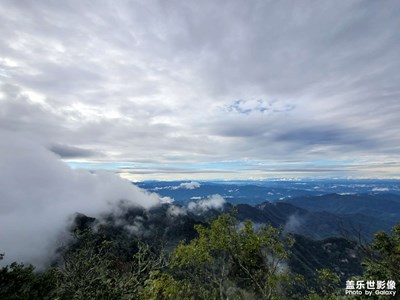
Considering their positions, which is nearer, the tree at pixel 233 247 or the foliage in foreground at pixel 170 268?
the foliage in foreground at pixel 170 268

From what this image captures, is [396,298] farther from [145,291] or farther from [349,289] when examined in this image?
[145,291]

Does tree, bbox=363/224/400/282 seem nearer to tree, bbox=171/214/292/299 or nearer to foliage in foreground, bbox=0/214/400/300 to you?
foliage in foreground, bbox=0/214/400/300

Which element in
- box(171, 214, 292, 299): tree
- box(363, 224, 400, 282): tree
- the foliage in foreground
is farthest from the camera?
box(171, 214, 292, 299): tree

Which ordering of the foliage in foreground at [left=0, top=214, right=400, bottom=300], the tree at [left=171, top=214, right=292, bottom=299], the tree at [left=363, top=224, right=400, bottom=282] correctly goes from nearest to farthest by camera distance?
1. the foliage in foreground at [left=0, top=214, right=400, bottom=300]
2. the tree at [left=363, top=224, right=400, bottom=282]
3. the tree at [left=171, top=214, right=292, bottom=299]

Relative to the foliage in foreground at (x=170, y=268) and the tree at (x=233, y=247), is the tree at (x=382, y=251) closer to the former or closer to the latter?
the foliage in foreground at (x=170, y=268)

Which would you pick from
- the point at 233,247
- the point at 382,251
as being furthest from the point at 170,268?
the point at 382,251

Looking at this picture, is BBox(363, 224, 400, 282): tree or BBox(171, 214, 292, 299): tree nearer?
BBox(363, 224, 400, 282): tree

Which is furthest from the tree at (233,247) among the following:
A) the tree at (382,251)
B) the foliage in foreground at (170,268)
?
the tree at (382,251)

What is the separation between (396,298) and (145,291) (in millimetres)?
24185

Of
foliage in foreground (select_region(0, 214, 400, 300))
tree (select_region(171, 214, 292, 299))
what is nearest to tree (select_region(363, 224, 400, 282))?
foliage in foreground (select_region(0, 214, 400, 300))

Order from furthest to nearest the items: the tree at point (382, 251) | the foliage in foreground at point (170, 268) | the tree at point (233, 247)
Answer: the tree at point (233, 247) < the tree at point (382, 251) < the foliage in foreground at point (170, 268)

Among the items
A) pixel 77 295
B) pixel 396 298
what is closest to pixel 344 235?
pixel 77 295

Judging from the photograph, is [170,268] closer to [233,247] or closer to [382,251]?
[233,247]

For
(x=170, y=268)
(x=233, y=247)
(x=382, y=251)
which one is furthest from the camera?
(x=233, y=247)
